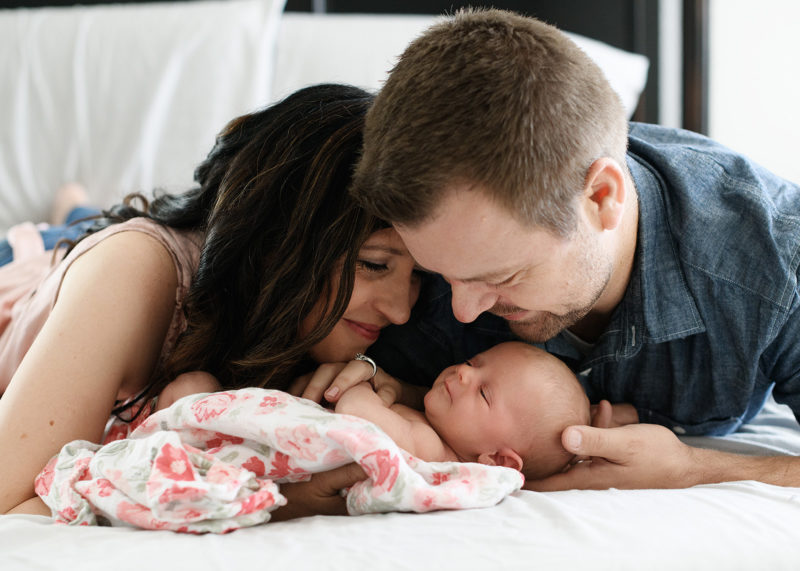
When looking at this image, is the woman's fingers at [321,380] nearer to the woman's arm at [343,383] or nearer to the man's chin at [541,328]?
the woman's arm at [343,383]

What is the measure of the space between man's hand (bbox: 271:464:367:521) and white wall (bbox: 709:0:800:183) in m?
1.90

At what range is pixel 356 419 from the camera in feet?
3.50

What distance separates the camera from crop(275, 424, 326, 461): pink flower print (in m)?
1.04

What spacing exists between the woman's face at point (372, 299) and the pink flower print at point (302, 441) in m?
0.35

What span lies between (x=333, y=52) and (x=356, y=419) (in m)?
1.66

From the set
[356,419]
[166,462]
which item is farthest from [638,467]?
[166,462]

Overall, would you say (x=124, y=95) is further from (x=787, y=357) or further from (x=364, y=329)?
(x=787, y=357)

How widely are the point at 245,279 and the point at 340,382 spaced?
0.26 m

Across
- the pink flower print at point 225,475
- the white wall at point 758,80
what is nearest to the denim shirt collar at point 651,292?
the pink flower print at point 225,475

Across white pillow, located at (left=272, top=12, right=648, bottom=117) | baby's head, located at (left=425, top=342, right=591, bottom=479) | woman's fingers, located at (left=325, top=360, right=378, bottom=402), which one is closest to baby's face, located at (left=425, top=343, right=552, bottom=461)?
baby's head, located at (left=425, top=342, right=591, bottom=479)

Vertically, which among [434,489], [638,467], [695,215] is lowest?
[638,467]

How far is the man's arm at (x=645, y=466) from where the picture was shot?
3.99 ft

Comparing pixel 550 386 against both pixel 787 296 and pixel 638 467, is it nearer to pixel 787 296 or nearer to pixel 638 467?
pixel 638 467

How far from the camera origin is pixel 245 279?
1.39 m
